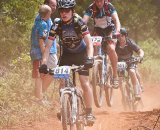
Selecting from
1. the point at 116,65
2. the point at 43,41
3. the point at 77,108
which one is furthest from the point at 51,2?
the point at 77,108

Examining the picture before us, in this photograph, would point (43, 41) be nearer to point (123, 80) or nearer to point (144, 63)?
point (123, 80)

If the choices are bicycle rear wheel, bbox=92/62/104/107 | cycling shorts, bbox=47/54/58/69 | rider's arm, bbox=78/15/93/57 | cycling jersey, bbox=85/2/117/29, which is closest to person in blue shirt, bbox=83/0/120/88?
cycling jersey, bbox=85/2/117/29

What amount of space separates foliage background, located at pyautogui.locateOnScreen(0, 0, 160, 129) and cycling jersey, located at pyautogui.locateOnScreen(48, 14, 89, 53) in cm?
197

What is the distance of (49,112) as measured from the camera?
9461mm

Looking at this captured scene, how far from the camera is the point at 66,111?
645 centimetres

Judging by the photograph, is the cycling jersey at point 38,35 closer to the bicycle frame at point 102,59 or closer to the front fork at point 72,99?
the bicycle frame at point 102,59

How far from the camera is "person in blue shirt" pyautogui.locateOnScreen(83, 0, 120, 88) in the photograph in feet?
31.8

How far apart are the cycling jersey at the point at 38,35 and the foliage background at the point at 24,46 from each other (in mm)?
1035

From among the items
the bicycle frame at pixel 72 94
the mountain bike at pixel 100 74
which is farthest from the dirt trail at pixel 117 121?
the bicycle frame at pixel 72 94

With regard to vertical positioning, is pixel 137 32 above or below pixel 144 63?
above

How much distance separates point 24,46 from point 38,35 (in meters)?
3.60

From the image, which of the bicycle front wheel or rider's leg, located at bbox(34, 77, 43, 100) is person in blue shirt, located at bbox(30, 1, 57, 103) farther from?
the bicycle front wheel

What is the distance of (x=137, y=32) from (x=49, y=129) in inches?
554

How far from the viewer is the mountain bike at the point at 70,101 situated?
642 centimetres
